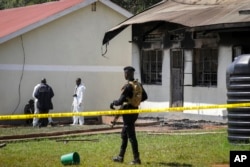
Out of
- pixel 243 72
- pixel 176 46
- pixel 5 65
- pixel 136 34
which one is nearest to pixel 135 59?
pixel 136 34

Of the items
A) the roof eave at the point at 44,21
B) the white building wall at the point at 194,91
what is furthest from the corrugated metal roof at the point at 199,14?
the roof eave at the point at 44,21

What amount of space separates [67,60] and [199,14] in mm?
7724

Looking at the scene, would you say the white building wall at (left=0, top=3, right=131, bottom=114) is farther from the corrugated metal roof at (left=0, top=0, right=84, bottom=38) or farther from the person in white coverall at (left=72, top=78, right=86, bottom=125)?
the person in white coverall at (left=72, top=78, right=86, bottom=125)

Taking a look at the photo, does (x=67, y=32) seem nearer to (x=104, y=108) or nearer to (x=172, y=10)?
(x=104, y=108)

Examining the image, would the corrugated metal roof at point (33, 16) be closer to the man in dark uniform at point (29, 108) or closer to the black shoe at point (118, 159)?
the man in dark uniform at point (29, 108)

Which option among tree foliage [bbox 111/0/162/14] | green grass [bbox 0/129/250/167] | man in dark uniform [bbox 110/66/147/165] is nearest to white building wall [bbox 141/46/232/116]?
green grass [bbox 0/129/250/167]

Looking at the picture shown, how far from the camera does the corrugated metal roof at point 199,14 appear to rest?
1523cm

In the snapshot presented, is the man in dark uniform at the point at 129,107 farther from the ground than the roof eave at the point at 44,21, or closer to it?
closer to it

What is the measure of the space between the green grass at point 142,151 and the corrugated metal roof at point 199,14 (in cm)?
336

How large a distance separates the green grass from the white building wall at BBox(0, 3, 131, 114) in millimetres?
7537

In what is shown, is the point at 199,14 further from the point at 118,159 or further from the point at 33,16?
the point at 33,16

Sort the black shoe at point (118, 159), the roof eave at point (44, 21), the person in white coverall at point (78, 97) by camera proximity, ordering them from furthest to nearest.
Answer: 1. the roof eave at point (44, 21)
2. the person in white coverall at point (78, 97)
3. the black shoe at point (118, 159)

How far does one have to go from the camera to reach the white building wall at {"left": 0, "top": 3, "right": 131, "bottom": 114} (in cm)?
2094

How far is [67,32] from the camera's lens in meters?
22.8
